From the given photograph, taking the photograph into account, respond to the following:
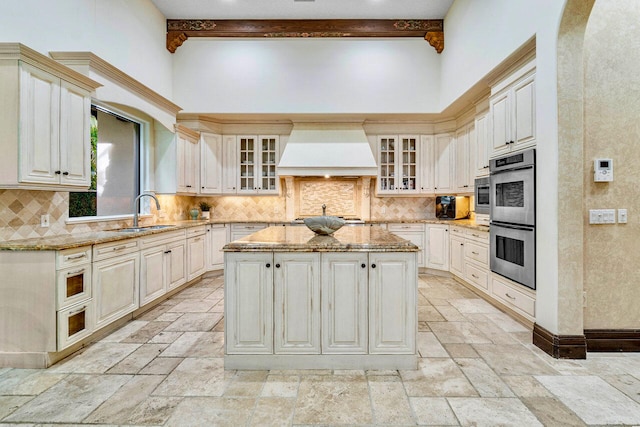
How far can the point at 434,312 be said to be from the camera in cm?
364

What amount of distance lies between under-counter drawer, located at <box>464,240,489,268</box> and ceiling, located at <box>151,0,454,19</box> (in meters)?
3.53

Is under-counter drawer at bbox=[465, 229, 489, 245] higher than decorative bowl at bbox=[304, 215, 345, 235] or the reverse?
the reverse

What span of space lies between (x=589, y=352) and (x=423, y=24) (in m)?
4.86

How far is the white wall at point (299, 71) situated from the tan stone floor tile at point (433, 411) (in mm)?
4388

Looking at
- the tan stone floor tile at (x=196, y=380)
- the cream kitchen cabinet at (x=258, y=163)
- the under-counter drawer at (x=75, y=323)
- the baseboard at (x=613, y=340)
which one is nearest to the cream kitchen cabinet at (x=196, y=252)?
the cream kitchen cabinet at (x=258, y=163)

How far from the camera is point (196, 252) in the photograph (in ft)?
16.1

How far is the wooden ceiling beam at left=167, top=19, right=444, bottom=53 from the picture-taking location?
16.8ft

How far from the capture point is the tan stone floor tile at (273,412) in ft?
5.90

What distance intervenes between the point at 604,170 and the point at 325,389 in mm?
2742

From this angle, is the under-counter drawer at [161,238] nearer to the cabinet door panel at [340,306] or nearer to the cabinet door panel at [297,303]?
the cabinet door panel at [297,303]

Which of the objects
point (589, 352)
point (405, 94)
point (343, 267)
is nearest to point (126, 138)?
point (343, 267)

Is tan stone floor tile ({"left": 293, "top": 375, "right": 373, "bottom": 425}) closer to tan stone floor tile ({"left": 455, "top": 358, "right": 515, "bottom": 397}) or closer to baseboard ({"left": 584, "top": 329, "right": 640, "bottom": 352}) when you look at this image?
tan stone floor tile ({"left": 455, "top": 358, "right": 515, "bottom": 397})

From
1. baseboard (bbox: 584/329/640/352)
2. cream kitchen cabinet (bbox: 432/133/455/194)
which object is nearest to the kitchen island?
baseboard (bbox: 584/329/640/352)

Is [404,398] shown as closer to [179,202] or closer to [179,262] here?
[179,262]
